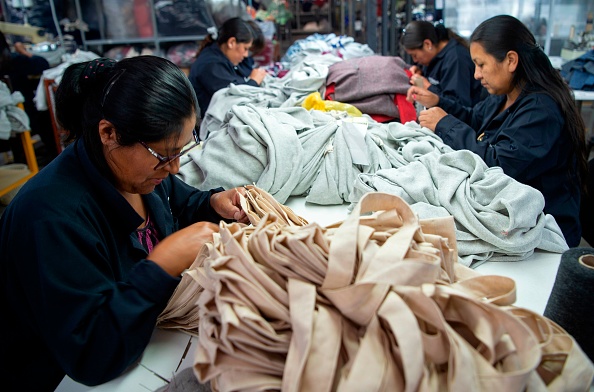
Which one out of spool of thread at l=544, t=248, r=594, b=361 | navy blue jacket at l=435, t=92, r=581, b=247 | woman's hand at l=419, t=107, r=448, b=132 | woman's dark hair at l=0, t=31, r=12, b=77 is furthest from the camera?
woman's dark hair at l=0, t=31, r=12, b=77

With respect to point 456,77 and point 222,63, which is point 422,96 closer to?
point 456,77

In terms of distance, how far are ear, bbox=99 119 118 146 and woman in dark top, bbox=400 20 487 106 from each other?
237cm

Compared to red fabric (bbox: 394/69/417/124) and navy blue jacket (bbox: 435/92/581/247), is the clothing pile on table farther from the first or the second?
red fabric (bbox: 394/69/417/124)

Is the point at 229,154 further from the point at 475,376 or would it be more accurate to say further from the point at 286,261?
the point at 475,376

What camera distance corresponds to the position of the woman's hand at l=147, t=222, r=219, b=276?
101 centimetres

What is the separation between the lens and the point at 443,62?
10.9 feet

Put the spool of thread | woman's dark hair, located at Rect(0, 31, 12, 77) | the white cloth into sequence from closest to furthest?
the spool of thread, the white cloth, woman's dark hair, located at Rect(0, 31, 12, 77)

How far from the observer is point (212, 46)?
3758mm

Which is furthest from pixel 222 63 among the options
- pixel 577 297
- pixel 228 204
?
pixel 577 297

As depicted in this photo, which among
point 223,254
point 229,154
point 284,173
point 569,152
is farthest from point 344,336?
point 569,152

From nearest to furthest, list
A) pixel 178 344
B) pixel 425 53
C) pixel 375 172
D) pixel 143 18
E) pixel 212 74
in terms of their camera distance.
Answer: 1. pixel 178 344
2. pixel 375 172
3. pixel 425 53
4. pixel 212 74
5. pixel 143 18

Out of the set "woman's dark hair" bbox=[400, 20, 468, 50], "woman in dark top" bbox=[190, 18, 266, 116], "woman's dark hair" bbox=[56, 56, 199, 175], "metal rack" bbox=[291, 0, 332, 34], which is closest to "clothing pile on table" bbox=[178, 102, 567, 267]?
"woman's dark hair" bbox=[56, 56, 199, 175]

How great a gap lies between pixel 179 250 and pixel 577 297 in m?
0.81

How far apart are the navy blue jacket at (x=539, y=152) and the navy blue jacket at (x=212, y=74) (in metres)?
2.06
